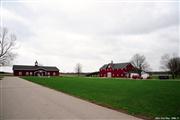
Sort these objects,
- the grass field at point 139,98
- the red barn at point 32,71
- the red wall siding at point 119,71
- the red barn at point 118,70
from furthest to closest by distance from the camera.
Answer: the red barn at point 32,71 < the red wall siding at point 119,71 < the red barn at point 118,70 < the grass field at point 139,98

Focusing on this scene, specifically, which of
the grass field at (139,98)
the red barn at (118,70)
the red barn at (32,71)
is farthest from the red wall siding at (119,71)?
the grass field at (139,98)

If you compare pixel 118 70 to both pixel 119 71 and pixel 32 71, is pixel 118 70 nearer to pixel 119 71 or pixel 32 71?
pixel 119 71

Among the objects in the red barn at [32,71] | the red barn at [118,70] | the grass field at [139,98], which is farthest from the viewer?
the red barn at [32,71]

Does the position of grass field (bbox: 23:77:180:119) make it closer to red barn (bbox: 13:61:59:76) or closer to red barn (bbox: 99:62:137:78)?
red barn (bbox: 99:62:137:78)

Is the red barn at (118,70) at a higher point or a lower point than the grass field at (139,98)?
higher

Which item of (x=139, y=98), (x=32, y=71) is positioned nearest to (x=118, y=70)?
(x=32, y=71)

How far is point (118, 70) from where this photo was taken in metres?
92.4

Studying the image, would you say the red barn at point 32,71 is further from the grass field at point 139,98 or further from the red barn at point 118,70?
the grass field at point 139,98

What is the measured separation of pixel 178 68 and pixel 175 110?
8390 centimetres

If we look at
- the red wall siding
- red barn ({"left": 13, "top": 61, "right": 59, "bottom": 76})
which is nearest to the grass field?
the red wall siding

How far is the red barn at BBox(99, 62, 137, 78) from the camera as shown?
89.7m

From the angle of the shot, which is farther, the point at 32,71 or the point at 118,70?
the point at 32,71

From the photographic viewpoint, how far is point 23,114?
9.77 m

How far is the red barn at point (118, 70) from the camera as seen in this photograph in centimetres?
8969
